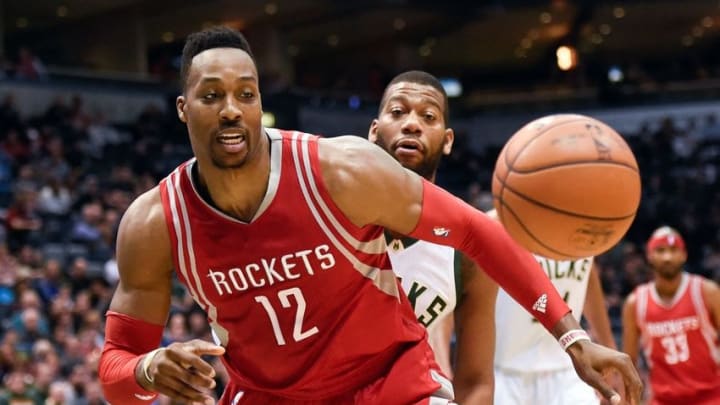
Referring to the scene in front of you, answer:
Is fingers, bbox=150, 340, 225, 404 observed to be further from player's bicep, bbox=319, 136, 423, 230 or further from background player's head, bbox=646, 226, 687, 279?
background player's head, bbox=646, 226, 687, 279

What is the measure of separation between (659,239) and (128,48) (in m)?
16.6

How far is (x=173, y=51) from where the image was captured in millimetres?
25500

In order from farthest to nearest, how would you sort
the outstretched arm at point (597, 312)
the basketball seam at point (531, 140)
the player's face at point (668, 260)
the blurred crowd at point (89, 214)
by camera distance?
the blurred crowd at point (89, 214)
the player's face at point (668, 260)
the outstretched arm at point (597, 312)
the basketball seam at point (531, 140)

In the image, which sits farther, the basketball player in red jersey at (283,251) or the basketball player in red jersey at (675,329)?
the basketball player in red jersey at (675,329)

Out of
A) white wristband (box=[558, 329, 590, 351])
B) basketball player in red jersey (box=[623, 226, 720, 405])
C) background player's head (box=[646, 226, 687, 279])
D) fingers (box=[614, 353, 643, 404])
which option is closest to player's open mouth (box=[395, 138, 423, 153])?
white wristband (box=[558, 329, 590, 351])

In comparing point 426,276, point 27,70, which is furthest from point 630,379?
point 27,70

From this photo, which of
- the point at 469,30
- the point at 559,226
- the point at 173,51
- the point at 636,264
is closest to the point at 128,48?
the point at 173,51

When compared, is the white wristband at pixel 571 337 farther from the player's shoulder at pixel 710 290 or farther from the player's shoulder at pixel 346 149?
the player's shoulder at pixel 710 290

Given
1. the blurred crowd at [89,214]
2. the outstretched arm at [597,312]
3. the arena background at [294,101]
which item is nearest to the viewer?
the outstretched arm at [597,312]

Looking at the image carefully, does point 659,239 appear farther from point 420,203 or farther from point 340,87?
point 340,87

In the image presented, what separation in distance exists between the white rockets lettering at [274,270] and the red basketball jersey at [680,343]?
5.30 m

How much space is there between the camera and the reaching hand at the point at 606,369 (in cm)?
316

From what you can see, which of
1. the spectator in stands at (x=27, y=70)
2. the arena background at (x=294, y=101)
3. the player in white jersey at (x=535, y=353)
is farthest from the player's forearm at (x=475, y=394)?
the spectator in stands at (x=27, y=70)

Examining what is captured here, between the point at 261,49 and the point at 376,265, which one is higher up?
the point at 261,49
